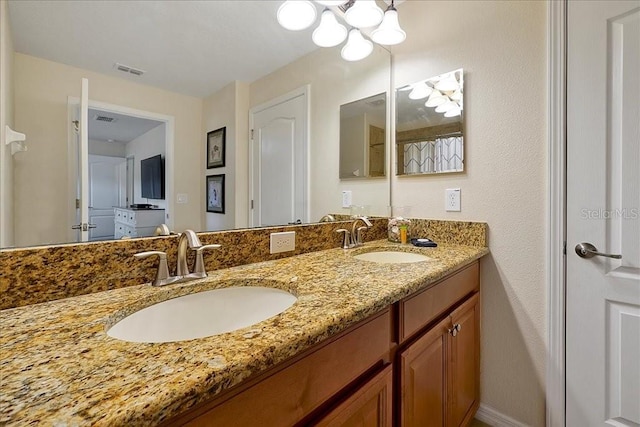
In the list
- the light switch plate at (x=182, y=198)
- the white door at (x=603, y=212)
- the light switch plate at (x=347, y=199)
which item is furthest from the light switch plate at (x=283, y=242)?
the white door at (x=603, y=212)

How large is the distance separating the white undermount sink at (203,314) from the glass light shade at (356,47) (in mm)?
1432

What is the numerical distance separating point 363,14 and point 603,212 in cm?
141

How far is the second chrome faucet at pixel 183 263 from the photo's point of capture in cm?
86

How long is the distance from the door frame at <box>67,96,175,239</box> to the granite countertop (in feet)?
0.94

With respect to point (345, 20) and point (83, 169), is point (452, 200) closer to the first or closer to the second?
point (345, 20)

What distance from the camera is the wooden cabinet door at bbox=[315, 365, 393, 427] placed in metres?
0.66

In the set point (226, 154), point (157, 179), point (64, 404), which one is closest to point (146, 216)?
point (157, 179)

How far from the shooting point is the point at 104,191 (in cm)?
84

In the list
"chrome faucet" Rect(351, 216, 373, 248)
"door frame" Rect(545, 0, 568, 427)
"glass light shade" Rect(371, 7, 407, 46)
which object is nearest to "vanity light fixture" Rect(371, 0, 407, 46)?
"glass light shade" Rect(371, 7, 407, 46)

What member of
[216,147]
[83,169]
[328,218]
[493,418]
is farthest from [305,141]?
[493,418]

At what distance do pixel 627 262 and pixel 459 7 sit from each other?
144 centimetres

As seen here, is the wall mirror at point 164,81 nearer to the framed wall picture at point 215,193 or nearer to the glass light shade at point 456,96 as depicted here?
the framed wall picture at point 215,193

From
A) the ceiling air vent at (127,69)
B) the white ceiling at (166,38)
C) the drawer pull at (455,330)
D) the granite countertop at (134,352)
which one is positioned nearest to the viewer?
the granite countertop at (134,352)

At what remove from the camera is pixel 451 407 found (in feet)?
3.90
